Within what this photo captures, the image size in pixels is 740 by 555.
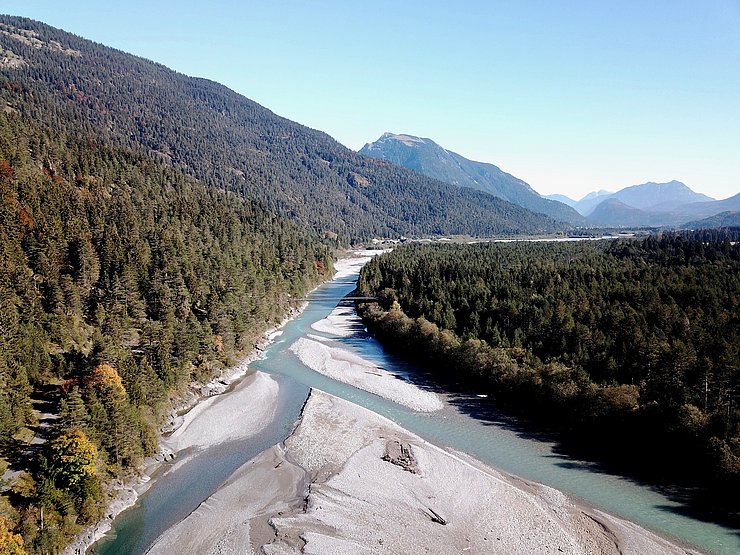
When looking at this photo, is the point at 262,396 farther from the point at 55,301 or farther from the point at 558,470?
the point at 558,470

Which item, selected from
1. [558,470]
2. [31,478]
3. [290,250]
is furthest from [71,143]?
[558,470]

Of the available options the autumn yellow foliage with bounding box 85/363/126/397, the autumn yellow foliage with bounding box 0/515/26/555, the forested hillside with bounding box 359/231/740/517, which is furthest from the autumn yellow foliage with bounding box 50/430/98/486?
the forested hillside with bounding box 359/231/740/517

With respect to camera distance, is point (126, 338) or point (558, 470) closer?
point (558, 470)

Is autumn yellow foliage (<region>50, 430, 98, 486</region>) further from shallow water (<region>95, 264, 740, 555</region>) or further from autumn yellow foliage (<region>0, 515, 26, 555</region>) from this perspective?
autumn yellow foliage (<region>0, 515, 26, 555</region>)

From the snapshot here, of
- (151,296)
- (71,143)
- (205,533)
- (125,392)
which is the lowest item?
(205,533)

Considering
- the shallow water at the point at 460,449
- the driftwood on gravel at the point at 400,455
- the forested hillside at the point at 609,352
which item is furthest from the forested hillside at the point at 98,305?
the forested hillside at the point at 609,352

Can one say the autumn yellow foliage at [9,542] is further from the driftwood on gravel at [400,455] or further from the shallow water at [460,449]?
the driftwood on gravel at [400,455]
